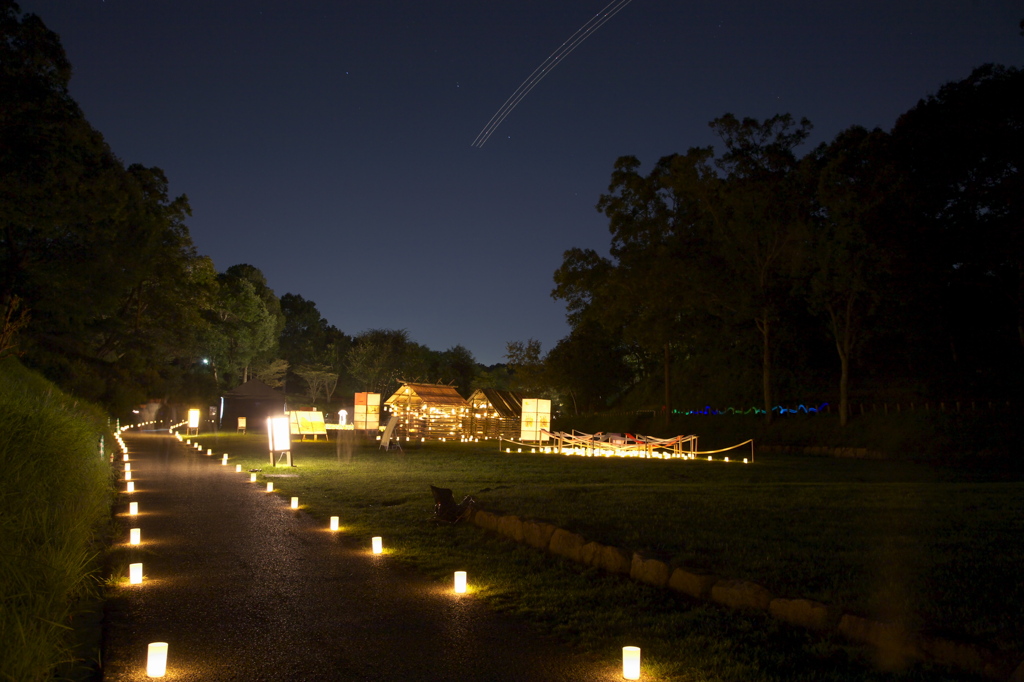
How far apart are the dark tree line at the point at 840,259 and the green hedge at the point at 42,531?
22.6m

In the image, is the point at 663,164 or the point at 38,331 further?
the point at 663,164

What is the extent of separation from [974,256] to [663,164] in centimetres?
1493

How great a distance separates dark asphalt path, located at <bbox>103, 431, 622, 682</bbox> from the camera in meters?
4.16

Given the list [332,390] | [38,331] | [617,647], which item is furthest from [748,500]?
[332,390]

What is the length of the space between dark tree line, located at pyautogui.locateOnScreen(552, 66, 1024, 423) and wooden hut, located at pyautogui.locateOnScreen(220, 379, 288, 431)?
A: 23035mm

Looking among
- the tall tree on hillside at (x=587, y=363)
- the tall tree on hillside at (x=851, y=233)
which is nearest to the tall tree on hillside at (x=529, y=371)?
the tall tree on hillside at (x=587, y=363)

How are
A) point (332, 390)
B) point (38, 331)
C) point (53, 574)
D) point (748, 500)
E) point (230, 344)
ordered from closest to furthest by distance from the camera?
1. point (53, 574)
2. point (748, 500)
3. point (38, 331)
4. point (230, 344)
5. point (332, 390)

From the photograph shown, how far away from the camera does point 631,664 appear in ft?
13.0

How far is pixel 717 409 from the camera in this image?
36312mm

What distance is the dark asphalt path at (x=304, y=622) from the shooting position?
4160 mm

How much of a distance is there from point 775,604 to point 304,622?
3340 mm

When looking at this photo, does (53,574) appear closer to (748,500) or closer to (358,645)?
(358,645)

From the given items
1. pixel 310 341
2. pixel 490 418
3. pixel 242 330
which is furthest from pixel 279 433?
pixel 310 341

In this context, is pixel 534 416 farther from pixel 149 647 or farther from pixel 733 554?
pixel 149 647
